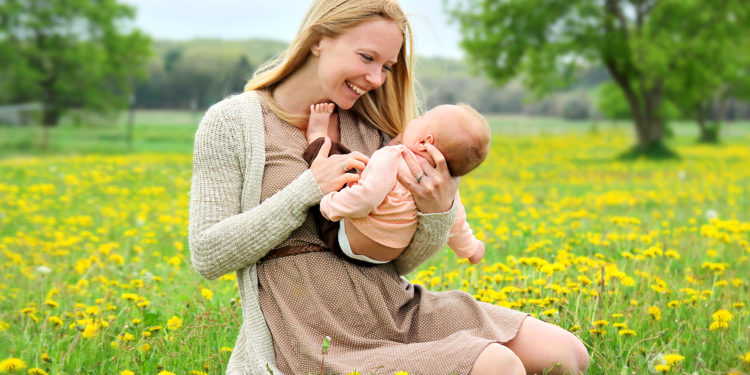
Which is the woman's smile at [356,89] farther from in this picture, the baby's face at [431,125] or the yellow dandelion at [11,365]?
the yellow dandelion at [11,365]

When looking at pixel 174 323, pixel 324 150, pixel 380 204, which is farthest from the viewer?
pixel 174 323

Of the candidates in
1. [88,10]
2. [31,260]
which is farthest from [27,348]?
[88,10]

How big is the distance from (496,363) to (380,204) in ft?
1.83

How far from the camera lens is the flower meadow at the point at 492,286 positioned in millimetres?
2795

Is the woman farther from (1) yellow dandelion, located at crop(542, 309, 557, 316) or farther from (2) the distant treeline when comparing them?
(2) the distant treeline

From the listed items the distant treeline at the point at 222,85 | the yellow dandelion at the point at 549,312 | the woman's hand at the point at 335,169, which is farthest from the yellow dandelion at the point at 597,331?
the distant treeline at the point at 222,85

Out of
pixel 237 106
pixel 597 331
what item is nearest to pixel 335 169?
pixel 237 106

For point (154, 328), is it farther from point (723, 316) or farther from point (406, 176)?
point (723, 316)

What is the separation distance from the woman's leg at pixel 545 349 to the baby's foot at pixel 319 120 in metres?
0.92

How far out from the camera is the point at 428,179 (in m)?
2.15

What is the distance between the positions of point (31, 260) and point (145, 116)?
38693mm

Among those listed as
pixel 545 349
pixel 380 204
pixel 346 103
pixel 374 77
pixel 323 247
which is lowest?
pixel 545 349

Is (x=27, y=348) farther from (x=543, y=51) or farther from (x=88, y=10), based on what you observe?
(x=88, y=10)

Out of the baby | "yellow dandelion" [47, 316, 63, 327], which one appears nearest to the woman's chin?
the baby
